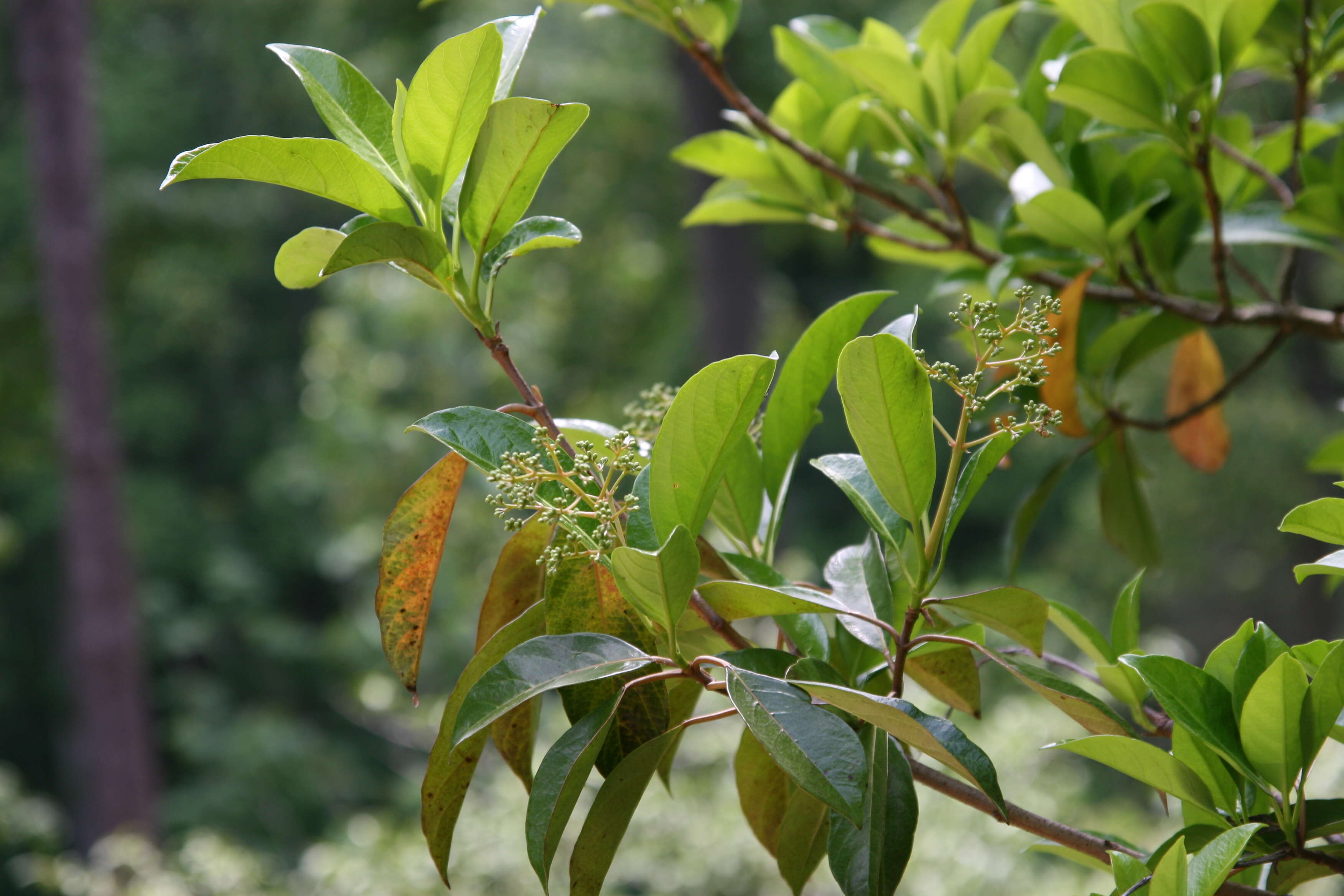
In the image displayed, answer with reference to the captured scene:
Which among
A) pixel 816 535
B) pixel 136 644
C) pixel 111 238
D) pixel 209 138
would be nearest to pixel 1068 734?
pixel 816 535

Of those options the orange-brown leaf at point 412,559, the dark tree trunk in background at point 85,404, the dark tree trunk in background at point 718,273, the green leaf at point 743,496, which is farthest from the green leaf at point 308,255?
the dark tree trunk in background at point 718,273

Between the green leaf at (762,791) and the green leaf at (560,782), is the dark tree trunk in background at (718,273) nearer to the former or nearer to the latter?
the green leaf at (762,791)

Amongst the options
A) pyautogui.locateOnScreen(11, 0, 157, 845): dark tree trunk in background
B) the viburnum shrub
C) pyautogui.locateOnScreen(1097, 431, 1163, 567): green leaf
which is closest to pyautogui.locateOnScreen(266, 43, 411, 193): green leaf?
the viburnum shrub

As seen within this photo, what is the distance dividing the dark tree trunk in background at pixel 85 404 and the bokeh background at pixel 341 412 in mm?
260

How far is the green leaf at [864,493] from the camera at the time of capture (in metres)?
0.46

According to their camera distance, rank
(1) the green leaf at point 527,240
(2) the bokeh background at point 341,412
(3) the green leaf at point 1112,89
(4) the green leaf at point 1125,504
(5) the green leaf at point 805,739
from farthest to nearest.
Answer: (2) the bokeh background at point 341,412
(4) the green leaf at point 1125,504
(3) the green leaf at point 1112,89
(1) the green leaf at point 527,240
(5) the green leaf at point 805,739

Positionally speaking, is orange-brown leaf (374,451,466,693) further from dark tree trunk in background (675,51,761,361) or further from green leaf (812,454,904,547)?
dark tree trunk in background (675,51,761,361)

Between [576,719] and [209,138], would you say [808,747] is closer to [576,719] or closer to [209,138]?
[576,719]

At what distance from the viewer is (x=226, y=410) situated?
9.52 meters

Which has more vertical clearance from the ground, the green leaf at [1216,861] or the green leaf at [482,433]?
the green leaf at [482,433]

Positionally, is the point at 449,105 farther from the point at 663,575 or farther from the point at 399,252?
the point at 663,575

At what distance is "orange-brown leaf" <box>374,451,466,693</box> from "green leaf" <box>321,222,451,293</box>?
82 millimetres

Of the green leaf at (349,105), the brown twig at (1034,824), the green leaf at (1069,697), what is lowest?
the brown twig at (1034,824)

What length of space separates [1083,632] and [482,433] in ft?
0.99
